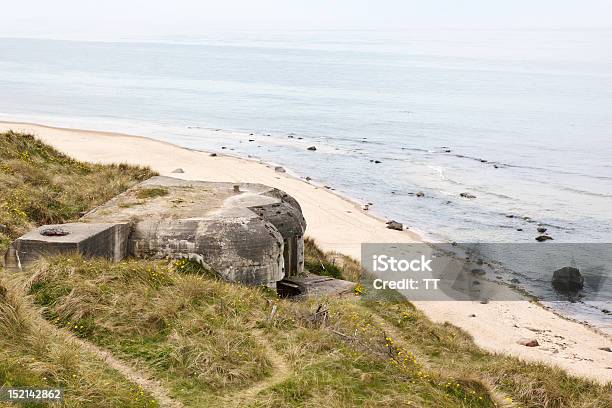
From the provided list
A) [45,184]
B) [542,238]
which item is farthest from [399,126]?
[45,184]

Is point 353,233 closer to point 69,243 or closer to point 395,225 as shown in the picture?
point 395,225

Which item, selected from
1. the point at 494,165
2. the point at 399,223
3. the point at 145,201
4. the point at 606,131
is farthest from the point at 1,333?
the point at 606,131

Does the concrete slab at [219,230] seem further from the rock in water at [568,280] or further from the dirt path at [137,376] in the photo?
the rock in water at [568,280]

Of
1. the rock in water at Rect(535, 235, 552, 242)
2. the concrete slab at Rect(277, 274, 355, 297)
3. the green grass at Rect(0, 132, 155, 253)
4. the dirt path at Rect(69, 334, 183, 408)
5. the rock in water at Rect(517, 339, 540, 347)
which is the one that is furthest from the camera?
the rock in water at Rect(535, 235, 552, 242)

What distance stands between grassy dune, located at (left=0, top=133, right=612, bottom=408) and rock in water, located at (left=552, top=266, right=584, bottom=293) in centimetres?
1077

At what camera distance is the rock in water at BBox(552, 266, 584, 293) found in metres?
26.0

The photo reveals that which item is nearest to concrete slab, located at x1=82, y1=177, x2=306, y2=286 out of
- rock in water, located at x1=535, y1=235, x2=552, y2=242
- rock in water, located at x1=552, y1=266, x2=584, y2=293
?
rock in water, located at x1=552, y1=266, x2=584, y2=293

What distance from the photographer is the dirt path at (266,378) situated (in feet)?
34.5

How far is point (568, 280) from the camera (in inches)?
1033

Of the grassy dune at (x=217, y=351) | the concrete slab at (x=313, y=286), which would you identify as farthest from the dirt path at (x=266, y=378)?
the concrete slab at (x=313, y=286)

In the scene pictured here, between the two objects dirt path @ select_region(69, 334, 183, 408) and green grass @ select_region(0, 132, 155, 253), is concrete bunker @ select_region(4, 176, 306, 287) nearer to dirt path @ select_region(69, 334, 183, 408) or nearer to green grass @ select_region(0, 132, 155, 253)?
green grass @ select_region(0, 132, 155, 253)

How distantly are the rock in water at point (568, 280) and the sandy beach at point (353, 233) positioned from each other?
2.32m

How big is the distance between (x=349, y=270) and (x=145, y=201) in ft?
21.3

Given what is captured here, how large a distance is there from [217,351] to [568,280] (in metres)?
18.0
